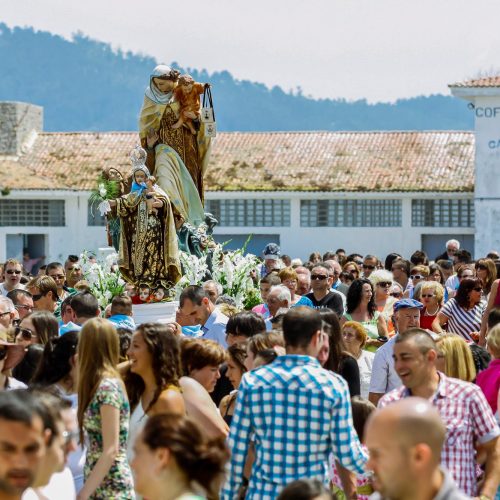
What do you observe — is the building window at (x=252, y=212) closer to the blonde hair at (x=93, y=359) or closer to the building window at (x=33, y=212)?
the building window at (x=33, y=212)

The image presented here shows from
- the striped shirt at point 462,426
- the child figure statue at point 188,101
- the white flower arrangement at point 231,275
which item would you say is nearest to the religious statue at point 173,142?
the child figure statue at point 188,101

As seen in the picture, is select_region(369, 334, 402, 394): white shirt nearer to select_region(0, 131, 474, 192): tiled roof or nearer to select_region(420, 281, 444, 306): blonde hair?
select_region(420, 281, 444, 306): blonde hair

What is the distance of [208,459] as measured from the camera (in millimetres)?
4711

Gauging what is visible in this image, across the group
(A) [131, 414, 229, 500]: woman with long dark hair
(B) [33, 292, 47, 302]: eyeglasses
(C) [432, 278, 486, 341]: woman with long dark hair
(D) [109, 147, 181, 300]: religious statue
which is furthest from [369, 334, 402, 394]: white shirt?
(D) [109, 147, 181, 300]: religious statue

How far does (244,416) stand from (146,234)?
9.36 m

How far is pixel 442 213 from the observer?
44.3 meters

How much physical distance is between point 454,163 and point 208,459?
41.3 meters

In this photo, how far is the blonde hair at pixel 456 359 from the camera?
25.3ft

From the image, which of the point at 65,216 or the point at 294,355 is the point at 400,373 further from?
the point at 65,216

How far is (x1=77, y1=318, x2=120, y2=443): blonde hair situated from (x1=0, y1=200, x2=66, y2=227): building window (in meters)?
40.6

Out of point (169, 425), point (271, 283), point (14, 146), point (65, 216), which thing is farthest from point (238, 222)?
point (169, 425)

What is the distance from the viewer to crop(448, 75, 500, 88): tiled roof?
38219 mm

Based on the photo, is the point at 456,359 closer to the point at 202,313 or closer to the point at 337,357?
the point at 337,357

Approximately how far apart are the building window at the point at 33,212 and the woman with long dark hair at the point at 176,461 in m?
42.9
